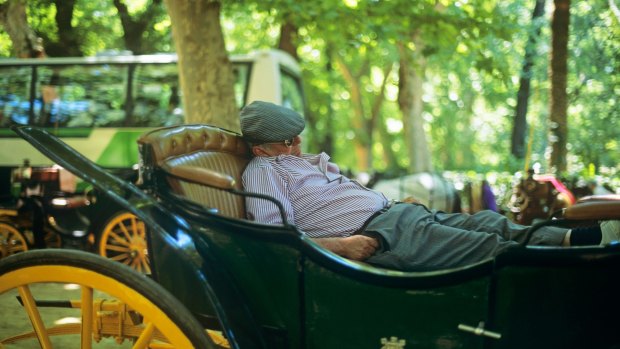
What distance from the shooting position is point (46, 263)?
1.96 meters

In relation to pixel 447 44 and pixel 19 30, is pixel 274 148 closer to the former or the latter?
pixel 447 44

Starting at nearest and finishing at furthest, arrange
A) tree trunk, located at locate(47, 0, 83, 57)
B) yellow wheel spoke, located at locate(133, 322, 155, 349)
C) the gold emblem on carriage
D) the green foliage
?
the gold emblem on carriage
yellow wheel spoke, located at locate(133, 322, 155, 349)
the green foliage
tree trunk, located at locate(47, 0, 83, 57)

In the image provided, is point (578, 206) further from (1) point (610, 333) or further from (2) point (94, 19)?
(2) point (94, 19)

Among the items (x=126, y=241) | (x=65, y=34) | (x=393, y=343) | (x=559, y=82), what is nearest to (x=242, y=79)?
(x=65, y=34)

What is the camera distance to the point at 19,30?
8.47 metres

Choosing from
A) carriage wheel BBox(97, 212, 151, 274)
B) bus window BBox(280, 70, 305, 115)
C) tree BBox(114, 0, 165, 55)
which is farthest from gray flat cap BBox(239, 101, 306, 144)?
tree BBox(114, 0, 165, 55)

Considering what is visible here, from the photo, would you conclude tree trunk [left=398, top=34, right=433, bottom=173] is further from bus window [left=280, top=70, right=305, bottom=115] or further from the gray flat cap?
the gray flat cap

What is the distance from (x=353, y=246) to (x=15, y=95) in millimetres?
8176

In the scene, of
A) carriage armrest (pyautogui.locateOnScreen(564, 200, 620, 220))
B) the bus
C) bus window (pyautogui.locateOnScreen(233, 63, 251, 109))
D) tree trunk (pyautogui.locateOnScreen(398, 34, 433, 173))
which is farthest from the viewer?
tree trunk (pyautogui.locateOnScreen(398, 34, 433, 173))

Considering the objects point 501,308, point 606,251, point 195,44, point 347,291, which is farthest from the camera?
point 195,44

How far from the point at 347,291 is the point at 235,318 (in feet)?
1.30

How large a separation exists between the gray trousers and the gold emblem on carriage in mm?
379

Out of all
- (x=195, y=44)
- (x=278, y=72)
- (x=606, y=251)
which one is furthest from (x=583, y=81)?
(x=606, y=251)

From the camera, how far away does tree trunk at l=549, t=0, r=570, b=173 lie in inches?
311
